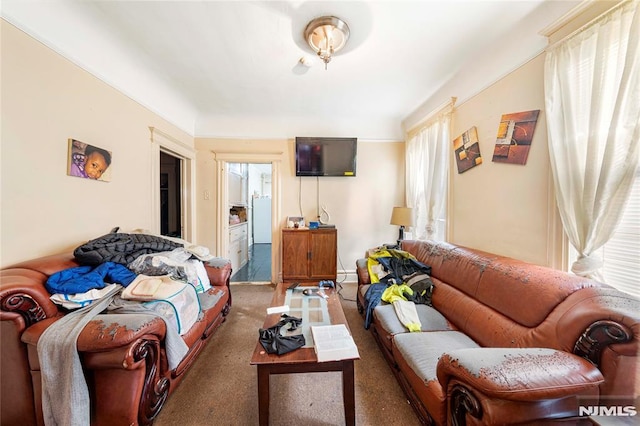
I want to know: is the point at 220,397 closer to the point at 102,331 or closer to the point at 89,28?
the point at 102,331

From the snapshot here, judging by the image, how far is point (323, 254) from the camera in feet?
10.6

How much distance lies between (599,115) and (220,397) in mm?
2839

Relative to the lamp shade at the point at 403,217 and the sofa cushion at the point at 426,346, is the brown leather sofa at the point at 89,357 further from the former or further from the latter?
the lamp shade at the point at 403,217

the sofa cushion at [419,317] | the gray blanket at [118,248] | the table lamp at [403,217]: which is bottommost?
the sofa cushion at [419,317]

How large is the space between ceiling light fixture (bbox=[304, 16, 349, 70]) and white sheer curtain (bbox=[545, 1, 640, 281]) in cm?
141

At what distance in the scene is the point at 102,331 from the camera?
1.05 m

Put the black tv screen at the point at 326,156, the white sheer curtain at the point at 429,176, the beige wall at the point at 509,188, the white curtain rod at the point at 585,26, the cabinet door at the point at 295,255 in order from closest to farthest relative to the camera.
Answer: the white curtain rod at the point at 585,26 < the beige wall at the point at 509,188 < the white sheer curtain at the point at 429,176 < the cabinet door at the point at 295,255 < the black tv screen at the point at 326,156

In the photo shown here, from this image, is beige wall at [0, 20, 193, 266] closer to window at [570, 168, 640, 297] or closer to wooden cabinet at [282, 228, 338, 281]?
wooden cabinet at [282, 228, 338, 281]

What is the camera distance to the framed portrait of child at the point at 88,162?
5.22 ft

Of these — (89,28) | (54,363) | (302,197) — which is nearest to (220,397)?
(54,363)

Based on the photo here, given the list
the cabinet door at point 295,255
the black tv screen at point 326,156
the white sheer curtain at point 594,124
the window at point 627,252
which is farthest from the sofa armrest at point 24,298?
the window at point 627,252

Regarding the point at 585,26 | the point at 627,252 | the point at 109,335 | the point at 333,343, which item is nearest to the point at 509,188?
the point at 627,252

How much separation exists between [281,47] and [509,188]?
89.2 inches

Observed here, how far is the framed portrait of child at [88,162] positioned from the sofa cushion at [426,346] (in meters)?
2.66
